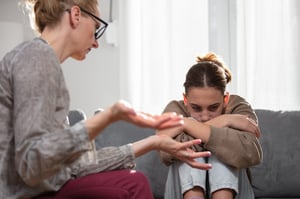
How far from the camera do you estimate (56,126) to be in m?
1.21

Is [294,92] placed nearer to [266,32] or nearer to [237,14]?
[266,32]

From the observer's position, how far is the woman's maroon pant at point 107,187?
1.34 meters

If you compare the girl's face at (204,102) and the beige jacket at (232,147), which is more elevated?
the girl's face at (204,102)

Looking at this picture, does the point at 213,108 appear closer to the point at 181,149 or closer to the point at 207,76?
the point at 207,76

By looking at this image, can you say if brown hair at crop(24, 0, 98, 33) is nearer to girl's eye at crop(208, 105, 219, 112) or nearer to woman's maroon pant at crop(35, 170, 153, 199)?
woman's maroon pant at crop(35, 170, 153, 199)

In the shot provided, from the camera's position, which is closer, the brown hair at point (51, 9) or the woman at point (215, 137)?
the brown hair at point (51, 9)

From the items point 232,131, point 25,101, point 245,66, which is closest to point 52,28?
point 25,101

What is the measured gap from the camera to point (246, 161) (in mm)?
1850

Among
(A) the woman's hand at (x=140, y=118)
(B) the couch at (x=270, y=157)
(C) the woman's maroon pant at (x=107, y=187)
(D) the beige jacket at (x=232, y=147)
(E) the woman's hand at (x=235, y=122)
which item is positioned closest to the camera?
(A) the woman's hand at (x=140, y=118)

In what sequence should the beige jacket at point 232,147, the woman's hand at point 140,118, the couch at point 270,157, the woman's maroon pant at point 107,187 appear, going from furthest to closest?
the couch at point 270,157, the beige jacket at point 232,147, the woman's maroon pant at point 107,187, the woman's hand at point 140,118

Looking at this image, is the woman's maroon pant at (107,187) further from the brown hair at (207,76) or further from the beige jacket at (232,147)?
the brown hair at (207,76)

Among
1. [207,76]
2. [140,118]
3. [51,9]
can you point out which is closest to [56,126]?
[140,118]

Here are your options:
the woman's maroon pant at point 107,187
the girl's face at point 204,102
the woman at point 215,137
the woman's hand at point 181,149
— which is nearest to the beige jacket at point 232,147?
the woman at point 215,137

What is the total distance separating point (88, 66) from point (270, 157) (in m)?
1.34
